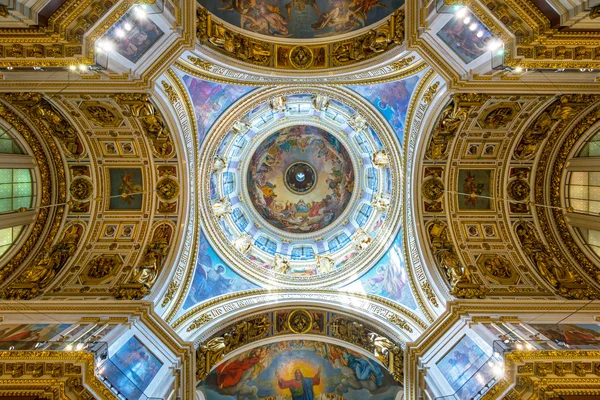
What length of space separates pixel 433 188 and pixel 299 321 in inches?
341

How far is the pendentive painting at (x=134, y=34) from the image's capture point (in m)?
9.40

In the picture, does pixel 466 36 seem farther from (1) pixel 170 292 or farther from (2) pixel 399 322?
(1) pixel 170 292

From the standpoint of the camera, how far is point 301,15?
12422mm

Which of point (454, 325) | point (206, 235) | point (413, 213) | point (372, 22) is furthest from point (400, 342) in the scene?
point (372, 22)

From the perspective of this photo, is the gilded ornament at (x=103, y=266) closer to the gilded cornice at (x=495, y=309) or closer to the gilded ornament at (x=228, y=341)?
the gilded ornament at (x=228, y=341)

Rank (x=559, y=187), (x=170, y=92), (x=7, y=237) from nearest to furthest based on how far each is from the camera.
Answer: (x=7, y=237) < (x=170, y=92) < (x=559, y=187)

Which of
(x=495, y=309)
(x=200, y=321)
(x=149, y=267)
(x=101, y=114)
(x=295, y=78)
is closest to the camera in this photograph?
(x=495, y=309)

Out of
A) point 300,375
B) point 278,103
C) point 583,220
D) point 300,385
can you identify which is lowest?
point 300,385

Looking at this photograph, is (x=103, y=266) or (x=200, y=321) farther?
(x=200, y=321)

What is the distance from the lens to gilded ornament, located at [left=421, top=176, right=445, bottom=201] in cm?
1408

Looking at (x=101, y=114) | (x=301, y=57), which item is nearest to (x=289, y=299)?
(x=301, y=57)

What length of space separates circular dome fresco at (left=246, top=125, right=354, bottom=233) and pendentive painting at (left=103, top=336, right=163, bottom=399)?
1166 centimetres

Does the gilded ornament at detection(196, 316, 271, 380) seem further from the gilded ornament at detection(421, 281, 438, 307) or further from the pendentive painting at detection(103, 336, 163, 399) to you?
the gilded ornament at detection(421, 281, 438, 307)

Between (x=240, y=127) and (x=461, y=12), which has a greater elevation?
(x=461, y=12)
